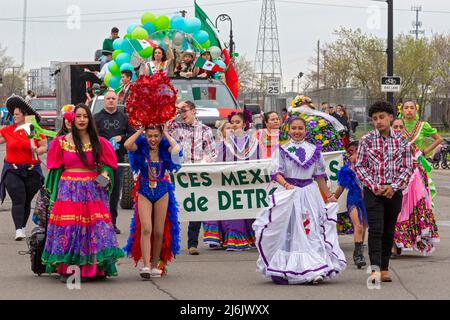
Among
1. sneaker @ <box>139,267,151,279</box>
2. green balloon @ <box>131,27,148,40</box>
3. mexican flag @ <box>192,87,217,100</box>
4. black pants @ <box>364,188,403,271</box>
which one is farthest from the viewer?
mexican flag @ <box>192,87,217,100</box>

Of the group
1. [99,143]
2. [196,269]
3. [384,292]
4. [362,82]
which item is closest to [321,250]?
[384,292]

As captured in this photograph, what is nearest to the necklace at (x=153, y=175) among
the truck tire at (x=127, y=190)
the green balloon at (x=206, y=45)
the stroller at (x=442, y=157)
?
the truck tire at (x=127, y=190)

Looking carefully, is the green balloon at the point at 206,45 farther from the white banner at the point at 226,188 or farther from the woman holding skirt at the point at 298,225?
the woman holding skirt at the point at 298,225

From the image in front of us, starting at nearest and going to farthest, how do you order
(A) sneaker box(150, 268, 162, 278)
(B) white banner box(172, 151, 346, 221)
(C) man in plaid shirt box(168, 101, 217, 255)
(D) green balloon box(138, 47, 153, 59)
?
(A) sneaker box(150, 268, 162, 278) < (B) white banner box(172, 151, 346, 221) < (C) man in plaid shirt box(168, 101, 217, 255) < (D) green balloon box(138, 47, 153, 59)

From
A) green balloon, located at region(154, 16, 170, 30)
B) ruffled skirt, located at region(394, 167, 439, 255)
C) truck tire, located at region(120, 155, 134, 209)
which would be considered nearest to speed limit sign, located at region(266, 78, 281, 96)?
green balloon, located at region(154, 16, 170, 30)

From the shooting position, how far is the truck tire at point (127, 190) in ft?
57.4

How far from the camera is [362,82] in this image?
61219mm

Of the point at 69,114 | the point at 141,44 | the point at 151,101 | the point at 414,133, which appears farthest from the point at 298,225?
the point at 141,44

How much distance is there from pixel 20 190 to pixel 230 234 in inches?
114

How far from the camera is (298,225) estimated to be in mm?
10203

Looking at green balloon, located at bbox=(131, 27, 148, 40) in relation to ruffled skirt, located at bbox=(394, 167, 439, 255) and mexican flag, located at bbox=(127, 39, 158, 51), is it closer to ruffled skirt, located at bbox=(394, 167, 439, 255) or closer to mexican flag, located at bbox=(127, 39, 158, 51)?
mexican flag, located at bbox=(127, 39, 158, 51)

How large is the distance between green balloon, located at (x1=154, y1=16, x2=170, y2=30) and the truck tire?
3260mm

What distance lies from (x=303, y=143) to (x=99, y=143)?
203cm

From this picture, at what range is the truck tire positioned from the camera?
688 inches
